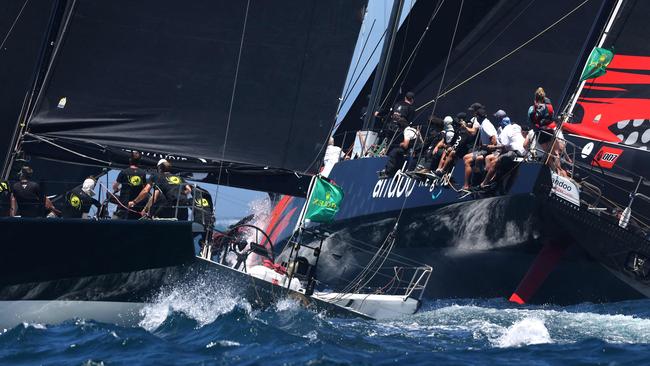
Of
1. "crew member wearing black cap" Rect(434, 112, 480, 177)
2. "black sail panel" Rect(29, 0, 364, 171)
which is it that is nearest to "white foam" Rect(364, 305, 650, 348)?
"crew member wearing black cap" Rect(434, 112, 480, 177)

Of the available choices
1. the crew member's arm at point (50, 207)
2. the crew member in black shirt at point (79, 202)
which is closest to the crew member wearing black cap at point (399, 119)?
the crew member in black shirt at point (79, 202)

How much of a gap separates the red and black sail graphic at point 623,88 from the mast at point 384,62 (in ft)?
10.0

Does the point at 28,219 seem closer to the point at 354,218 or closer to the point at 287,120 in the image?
the point at 287,120

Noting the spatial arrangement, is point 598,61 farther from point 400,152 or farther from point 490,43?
point 490,43

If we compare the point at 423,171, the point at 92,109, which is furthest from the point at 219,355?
the point at 423,171

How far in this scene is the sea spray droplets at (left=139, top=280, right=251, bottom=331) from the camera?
1365cm

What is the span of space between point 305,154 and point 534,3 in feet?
Result: 19.7

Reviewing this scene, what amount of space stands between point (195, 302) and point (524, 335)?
3.53m

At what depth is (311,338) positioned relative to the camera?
488 inches

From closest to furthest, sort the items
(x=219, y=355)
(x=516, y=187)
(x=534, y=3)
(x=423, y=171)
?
(x=219, y=355) → (x=516, y=187) → (x=423, y=171) → (x=534, y=3)

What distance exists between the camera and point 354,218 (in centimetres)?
1878

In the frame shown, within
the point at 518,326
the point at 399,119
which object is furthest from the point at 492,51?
the point at 518,326

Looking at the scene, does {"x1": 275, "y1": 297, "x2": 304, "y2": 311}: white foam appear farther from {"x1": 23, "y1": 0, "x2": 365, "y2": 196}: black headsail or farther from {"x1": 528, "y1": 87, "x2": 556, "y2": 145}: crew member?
{"x1": 528, "y1": 87, "x2": 556, "y2": 145}: crew member

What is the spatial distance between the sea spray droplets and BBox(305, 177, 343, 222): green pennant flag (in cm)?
159
